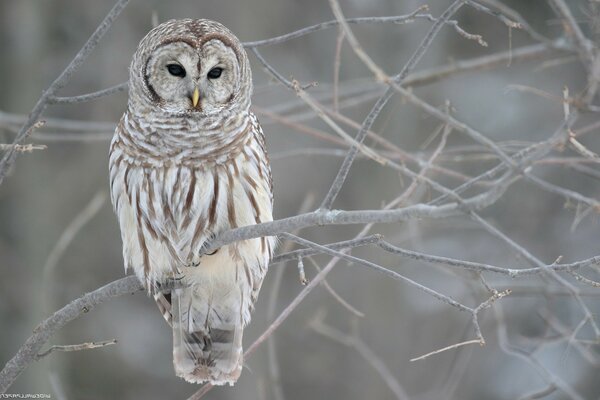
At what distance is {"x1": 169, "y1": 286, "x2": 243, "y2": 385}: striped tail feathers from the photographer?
17.7ft

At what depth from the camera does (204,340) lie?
5.48 meters

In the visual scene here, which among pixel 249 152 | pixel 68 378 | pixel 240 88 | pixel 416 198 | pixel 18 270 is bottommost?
pixel 68 378

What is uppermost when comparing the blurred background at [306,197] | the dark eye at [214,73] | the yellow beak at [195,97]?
the dark eye at [214,73]

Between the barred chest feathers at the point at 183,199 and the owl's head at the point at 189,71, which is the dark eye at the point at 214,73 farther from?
the barred chest feathers at the point at 183,199

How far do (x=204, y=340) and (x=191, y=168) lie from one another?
1.16 meters

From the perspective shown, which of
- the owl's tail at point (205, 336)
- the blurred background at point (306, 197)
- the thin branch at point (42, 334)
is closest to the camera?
the thin branch at point (42, 334)

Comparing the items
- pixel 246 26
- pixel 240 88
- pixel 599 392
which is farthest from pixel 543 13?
pixel 240 88

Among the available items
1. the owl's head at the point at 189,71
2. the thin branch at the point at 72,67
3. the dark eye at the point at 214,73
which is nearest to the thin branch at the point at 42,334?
the thin branch at the point at 72,67

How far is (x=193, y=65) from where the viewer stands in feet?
16.3

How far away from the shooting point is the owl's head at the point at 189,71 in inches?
196

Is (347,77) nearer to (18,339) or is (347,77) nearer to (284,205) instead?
(284,205)

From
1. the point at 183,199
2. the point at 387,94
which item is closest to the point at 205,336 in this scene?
the point at 183,199

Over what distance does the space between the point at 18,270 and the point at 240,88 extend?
6530 millimetres

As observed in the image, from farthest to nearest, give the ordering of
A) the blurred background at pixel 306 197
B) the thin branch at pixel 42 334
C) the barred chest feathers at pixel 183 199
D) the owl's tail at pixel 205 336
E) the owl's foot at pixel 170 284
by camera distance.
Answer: the blurred background at pixel 306 197, the owl's tail at pixel 205 336, the owl's foot at pixel 170 284, the barred chest feathers at pixel 183 199, the thin branch at pixel 42 334
